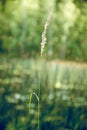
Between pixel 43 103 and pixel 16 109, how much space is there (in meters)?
0.38

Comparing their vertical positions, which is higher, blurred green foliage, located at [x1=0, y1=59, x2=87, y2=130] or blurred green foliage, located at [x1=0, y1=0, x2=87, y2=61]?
blurred green foliage, located at [x1=0, y1=0, x2=87, y2=61]

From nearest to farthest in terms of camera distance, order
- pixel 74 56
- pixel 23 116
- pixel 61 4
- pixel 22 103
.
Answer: pixel 23 116, pixel 22 103, pixel 74 56, pixel 61 4

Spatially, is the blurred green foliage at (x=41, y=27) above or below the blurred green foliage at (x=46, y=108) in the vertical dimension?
above

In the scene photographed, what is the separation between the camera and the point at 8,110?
380cm

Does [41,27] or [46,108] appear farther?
[41,27]

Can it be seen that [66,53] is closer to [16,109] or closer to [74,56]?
[74,56]

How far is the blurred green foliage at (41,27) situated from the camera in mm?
20812

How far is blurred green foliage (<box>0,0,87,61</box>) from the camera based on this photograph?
20.8m

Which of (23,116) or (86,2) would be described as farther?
(86,2)

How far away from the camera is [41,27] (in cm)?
2077

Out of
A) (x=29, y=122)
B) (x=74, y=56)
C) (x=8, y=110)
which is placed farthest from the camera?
(x=74, y=56)

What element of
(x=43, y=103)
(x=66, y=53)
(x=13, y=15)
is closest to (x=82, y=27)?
(x=66, y=53)

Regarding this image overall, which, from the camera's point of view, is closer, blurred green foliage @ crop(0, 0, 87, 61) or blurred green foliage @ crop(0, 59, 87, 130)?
blurred green foliage @ crop(0, 59, 87, 130)

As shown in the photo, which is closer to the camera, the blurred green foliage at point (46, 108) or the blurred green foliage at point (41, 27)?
the blurred green foliage at point (46, 108)
